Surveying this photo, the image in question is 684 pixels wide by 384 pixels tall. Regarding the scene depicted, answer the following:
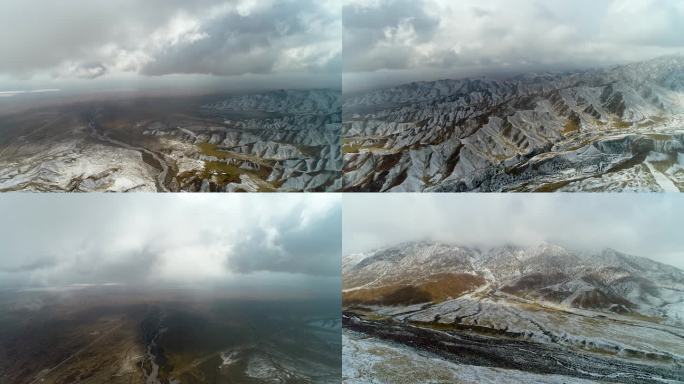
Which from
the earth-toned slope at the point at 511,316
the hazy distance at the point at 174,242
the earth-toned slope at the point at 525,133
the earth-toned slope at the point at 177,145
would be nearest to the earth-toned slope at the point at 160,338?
the hazy distance at the point at 174,242

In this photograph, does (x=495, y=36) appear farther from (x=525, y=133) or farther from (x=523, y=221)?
(x=523, y=221)

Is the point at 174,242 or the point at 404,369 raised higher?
the point at 174,242

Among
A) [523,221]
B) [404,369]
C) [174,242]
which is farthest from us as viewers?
[174,242]

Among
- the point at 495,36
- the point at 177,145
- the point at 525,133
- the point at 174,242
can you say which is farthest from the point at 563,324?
the point at 177,145

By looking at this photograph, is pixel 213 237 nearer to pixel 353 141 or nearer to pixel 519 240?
pixel 353 141

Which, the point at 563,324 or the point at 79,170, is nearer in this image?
the point at 563,324

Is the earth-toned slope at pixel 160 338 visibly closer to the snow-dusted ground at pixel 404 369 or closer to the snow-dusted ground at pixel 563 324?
the snow-dusted ground at pixel 404 369

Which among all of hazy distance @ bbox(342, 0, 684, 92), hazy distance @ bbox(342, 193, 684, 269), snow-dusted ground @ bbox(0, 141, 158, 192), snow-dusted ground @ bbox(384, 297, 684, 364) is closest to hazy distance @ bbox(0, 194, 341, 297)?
snow-dusted ground @ bbox(0, 141, 158, 192)
